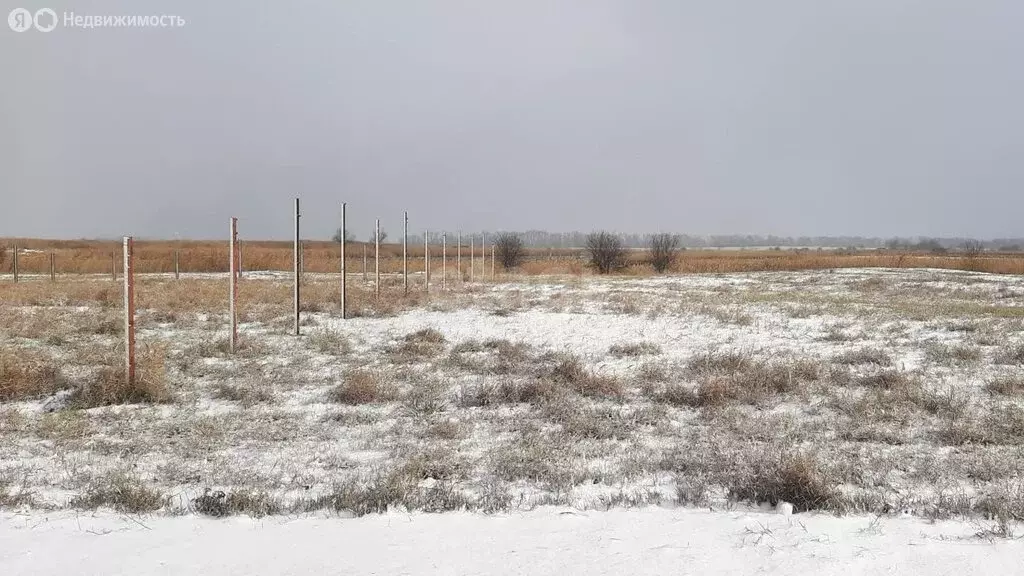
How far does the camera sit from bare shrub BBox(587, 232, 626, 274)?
5083 cm

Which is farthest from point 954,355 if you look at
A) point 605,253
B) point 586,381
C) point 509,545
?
point 605,253

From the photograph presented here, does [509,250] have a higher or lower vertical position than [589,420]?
higher

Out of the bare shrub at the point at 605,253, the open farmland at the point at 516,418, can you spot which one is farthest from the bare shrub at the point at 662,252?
the open farmland at the point at 516,418

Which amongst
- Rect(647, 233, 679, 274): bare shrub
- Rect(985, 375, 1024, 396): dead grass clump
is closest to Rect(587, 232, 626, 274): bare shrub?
Rect(647, 233, 679, 274): bare shrub

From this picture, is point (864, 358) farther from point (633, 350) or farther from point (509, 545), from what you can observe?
point (509, 545)

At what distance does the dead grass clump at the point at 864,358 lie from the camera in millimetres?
10151

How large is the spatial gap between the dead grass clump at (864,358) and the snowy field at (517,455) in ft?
0.18

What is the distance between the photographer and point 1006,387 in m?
8.13

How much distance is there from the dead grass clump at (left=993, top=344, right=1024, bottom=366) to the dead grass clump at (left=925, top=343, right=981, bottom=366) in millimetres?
253

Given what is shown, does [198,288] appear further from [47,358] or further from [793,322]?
[793,322]

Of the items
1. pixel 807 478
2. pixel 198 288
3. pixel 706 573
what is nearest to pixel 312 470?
pixel 706 573

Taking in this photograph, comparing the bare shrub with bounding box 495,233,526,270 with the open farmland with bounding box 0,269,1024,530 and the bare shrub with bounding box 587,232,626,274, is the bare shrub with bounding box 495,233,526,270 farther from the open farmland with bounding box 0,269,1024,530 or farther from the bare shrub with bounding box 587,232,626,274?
the open farmland with bounding box 0,269,1024,530

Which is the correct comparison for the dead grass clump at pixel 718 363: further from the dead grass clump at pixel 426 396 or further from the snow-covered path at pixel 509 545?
the snow-covered path at pixel 509 545

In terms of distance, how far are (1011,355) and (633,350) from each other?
5477 mm
